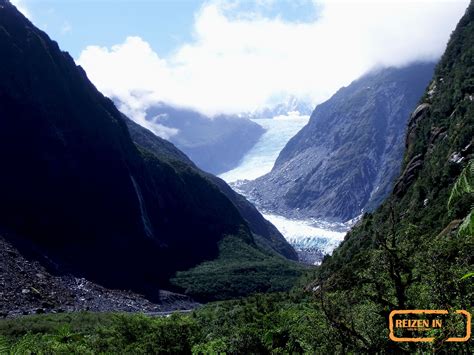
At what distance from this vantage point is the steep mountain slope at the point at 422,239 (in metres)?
24.8

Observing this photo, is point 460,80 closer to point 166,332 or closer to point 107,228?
point 166,332

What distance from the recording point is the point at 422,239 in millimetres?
32000

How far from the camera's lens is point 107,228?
187375mm

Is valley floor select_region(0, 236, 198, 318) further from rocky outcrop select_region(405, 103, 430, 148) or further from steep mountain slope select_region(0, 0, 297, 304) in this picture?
rocky outcrop select_region(405, 103, 430, 148)

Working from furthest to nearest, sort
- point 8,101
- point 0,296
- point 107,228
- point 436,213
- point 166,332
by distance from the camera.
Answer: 1. point 107,228
2. point 8,101
3. point 0,296
4. point 436,213
5. point 166,332

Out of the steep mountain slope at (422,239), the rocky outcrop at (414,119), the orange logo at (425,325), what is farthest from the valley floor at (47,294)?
the orange logo at (425,325)

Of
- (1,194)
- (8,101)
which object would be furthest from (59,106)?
(1,194)

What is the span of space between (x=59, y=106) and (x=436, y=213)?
479 feet

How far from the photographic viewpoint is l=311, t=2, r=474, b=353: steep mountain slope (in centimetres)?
2483

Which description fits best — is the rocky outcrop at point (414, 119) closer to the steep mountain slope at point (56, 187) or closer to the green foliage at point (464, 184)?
the steep mountain slope at point (56, 187)

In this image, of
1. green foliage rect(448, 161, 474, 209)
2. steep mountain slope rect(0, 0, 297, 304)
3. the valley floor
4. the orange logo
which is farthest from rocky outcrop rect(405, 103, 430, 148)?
green foliage rect(448, 161, 474, 209)

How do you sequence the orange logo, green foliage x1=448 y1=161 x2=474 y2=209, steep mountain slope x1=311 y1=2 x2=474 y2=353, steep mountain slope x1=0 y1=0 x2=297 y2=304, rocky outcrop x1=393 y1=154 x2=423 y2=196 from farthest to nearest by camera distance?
1. steep mountain slope x1=0 y1=0 x2=297 y2=304
2. rocky outcrop x1=393 y1=154 x2=423 y2=196
3. steep mountain slope x1=311 y1=2 x2=474 y2=353
4. the orange logo
5. green foliage x1=448 y1=161 x2=474 y2=209

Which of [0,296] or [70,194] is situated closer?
[0,296]

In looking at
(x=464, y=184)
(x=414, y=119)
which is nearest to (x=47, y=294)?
(x=414, y=119)
